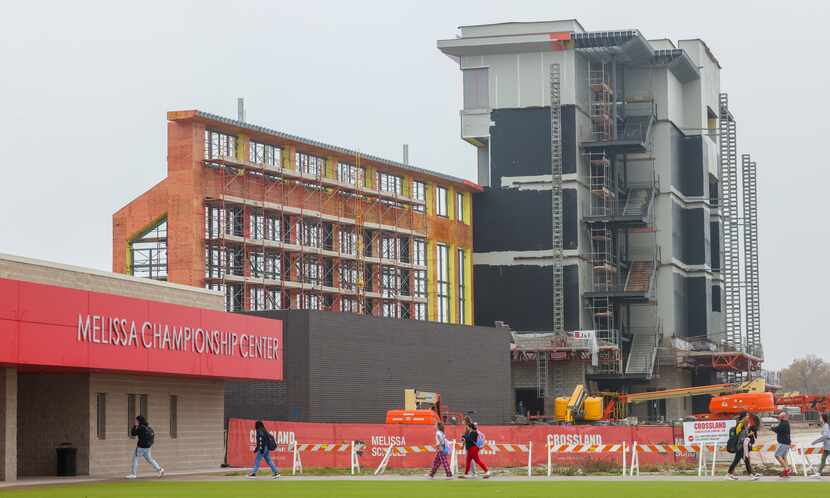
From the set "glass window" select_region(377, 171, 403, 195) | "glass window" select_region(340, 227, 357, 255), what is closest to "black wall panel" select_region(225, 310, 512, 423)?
"glass window" select_region(340, 227, 357, 255)

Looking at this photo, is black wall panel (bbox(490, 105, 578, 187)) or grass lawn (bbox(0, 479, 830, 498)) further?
black wall panel (bbox(490, 105, 578, 187))

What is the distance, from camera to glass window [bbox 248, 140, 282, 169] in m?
83.9

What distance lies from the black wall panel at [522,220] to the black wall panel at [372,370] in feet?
66.7

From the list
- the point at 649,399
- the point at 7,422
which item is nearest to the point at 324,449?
the point at 7,422

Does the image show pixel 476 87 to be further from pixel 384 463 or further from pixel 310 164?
pixel 384 463

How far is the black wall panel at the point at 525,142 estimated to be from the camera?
4035 inches

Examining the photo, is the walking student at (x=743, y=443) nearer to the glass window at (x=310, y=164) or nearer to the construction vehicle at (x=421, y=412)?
the construction vehicle at (x=421, y=412)

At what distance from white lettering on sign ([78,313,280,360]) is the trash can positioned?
352 cm

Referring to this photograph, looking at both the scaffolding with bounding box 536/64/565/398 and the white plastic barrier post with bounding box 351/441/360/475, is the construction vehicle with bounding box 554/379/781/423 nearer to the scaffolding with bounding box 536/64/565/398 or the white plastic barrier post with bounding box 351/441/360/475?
Answer: the scaffolding with bounding box 536/64/565/398

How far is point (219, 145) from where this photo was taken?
8038cm

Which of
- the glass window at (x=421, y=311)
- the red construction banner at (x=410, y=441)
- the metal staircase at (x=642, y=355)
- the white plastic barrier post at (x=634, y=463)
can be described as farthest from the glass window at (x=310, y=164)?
the white plastic barrier post at (x=634, y=463)

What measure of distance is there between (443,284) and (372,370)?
101 feet

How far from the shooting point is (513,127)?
10419cm

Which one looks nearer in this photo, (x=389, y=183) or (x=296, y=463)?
(x=296, y=463)
